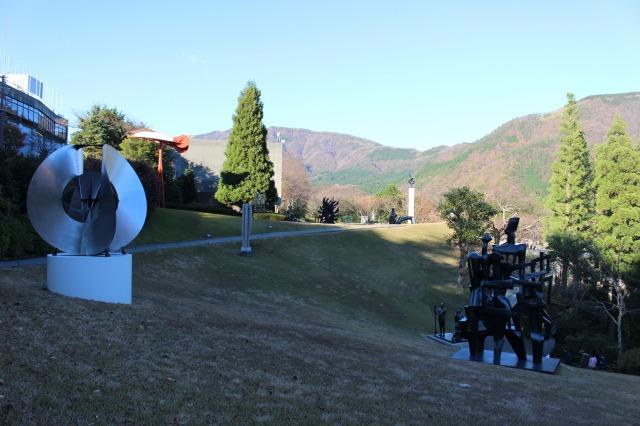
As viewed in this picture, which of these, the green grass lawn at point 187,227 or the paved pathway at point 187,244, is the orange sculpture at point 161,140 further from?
the paved pathway at point 187,244

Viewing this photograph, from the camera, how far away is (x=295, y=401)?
7.18 meters

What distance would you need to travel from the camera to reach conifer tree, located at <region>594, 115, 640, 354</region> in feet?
108

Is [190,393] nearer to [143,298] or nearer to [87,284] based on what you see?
[87,284]

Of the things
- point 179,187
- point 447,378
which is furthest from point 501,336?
point 179,187

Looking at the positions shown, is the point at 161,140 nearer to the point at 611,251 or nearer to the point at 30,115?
the point at 30,115

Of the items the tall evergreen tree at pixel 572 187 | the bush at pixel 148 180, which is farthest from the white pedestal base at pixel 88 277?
the tall evergreen tree at pixel 572 187

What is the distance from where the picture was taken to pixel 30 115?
57.3 meters

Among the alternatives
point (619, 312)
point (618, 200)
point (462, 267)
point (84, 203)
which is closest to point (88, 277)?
point (84, 203)

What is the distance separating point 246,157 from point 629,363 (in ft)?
122

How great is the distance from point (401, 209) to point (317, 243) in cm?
4794

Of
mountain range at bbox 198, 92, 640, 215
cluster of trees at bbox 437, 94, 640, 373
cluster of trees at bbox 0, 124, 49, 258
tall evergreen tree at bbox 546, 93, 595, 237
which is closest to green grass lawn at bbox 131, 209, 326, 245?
cluster of trees at bbox 0, 124, 49, 258

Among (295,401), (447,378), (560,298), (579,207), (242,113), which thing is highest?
(242,113)

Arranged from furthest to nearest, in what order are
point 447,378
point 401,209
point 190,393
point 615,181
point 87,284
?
1. point 401,209
2. point 615,181
3. point 87,284
4. point 447,378
5. point 190,393

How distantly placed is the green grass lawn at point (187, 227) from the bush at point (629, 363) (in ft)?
71.5
